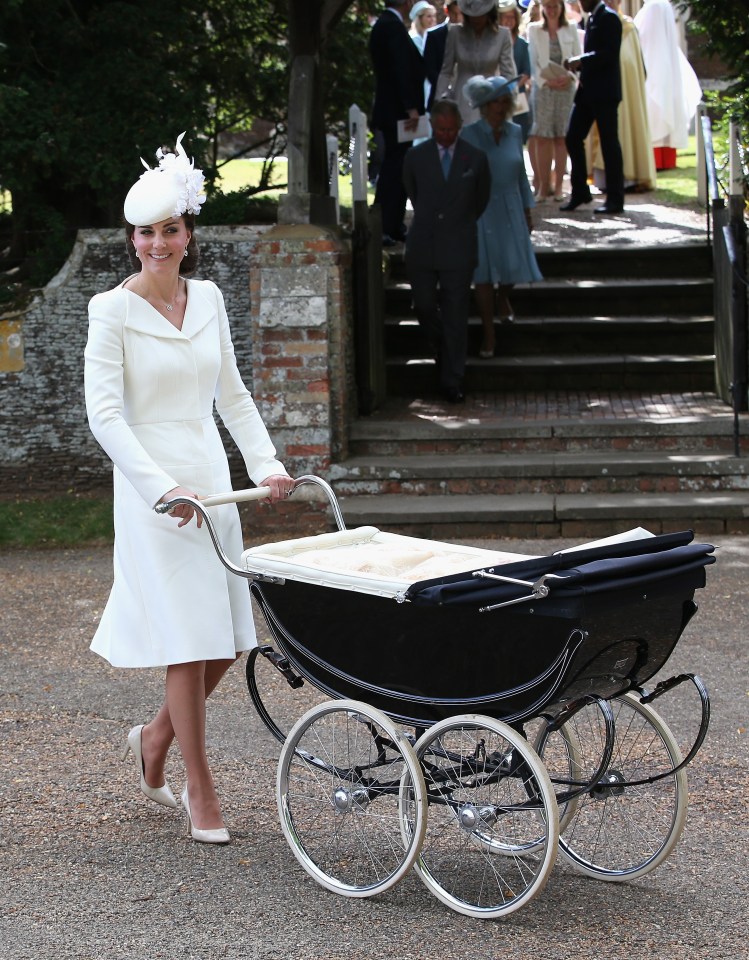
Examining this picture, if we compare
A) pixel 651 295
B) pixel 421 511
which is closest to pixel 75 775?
pixel 421 511

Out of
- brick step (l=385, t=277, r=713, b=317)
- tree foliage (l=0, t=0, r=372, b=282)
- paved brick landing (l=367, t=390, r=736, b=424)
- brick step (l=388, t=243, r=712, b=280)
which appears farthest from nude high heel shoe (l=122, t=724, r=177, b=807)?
brick step (l=388, t=243, r=712, b=280)

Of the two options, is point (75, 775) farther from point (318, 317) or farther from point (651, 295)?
Answer: point (651, 295)

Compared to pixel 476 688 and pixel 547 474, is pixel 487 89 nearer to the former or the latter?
pixel 547 474

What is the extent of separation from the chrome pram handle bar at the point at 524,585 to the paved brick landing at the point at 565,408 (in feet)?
19.4

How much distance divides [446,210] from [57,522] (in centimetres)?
329

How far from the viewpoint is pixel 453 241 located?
9.67 metres

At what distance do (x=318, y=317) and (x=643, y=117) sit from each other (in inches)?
318

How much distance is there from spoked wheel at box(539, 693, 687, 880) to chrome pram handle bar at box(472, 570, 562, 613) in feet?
1.90

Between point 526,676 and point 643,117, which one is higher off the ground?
point 643,117

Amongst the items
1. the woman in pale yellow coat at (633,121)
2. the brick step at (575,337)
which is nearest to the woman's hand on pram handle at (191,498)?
the brick step at (575,337)

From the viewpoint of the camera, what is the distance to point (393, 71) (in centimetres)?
1176

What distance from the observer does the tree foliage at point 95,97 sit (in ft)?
32.1

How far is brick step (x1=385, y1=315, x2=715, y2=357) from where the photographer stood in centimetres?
1090

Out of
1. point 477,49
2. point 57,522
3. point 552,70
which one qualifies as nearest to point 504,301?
point 477,49
